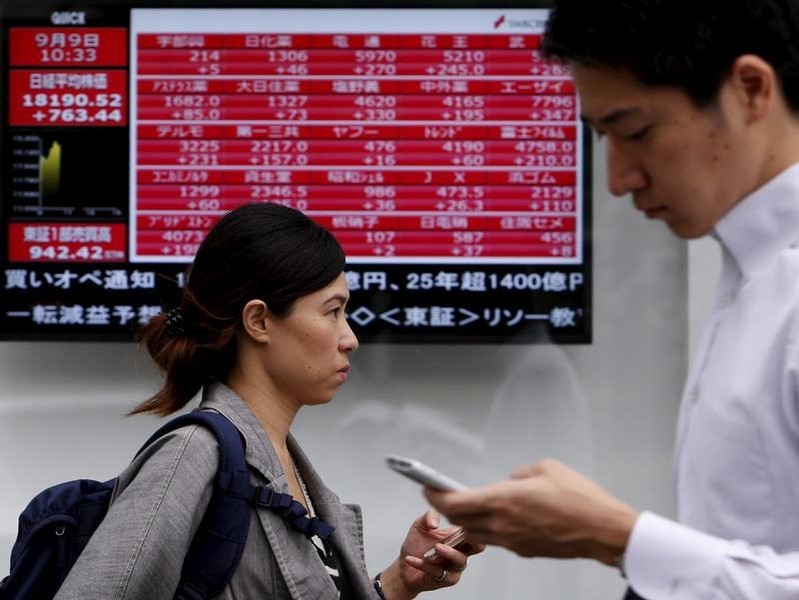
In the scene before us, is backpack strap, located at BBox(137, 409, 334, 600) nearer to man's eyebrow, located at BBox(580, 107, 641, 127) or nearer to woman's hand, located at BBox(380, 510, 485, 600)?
woman's hand, located at BBox(380, 510, 485, 600)

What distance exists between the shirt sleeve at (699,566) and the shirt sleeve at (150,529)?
0.98m

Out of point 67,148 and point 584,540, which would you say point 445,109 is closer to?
point 67,148

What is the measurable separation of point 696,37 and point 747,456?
453mm

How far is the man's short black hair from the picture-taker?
1.48 metres

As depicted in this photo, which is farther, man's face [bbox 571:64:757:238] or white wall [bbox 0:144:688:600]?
white wall [bbox 0:144:688:600]

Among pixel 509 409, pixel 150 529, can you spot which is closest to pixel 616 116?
pixel 150 529

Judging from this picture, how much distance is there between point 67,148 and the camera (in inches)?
160

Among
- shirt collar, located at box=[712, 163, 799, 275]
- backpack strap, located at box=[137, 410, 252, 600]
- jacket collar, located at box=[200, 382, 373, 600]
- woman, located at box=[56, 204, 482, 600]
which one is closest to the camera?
shirt collar, located at box=[712, 163, 799, 275]

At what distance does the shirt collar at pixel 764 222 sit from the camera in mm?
1535

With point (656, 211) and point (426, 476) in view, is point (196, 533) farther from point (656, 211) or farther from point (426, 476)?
point (656, 211)

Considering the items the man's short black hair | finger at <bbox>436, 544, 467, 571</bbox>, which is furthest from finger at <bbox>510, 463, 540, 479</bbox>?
finger at <bbox>436, 544, 467, 571</bbox>

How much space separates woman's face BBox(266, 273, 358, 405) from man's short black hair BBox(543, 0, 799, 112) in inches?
51.9

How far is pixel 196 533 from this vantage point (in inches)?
92.4

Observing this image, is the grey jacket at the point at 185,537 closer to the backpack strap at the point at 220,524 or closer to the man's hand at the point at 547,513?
the backpack strap at the point at 220,524
